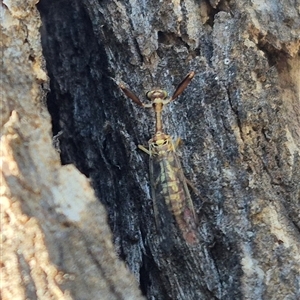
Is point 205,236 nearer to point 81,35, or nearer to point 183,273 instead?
point 183,273

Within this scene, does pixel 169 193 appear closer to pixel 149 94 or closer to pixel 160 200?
pixel 160 200

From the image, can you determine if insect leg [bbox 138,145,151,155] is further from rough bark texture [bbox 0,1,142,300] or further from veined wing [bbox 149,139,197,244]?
rough bark texture [bbox 0,1,142,300]

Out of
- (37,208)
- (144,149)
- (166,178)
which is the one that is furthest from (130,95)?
(37,208)

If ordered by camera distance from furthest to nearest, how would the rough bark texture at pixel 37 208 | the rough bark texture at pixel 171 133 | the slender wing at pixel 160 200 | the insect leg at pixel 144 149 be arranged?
the insect leg at pixel 144 149
the slender wing at pixel 160 200
the rough bark texture at pixel 171 133
the rough bark texture at pixel 37 208

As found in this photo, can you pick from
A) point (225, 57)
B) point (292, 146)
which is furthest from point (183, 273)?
point (225, 57)

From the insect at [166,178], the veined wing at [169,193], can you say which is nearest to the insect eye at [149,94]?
the insect at [166,178]

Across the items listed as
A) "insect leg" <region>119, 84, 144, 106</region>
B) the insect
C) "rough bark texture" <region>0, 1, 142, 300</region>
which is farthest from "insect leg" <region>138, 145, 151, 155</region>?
"rough bark texture" <region>0, 1, 142, 300</region>

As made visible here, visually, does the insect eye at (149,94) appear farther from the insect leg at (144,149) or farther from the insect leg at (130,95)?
the insect leg at (144,149)
